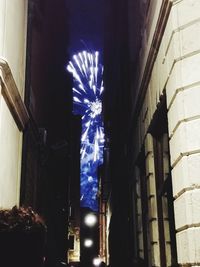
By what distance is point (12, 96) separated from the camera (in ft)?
25.7

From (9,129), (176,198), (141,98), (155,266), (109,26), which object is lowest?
(155,266)

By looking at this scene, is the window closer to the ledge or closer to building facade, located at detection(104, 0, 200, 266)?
building facade, located at detection(104, 0, 200, 266)

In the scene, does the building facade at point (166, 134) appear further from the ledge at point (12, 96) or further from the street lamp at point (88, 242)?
the street lamp at point (88, 242)

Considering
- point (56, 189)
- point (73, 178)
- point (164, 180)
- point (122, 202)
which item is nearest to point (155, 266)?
point (164, 180)

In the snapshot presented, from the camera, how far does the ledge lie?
6816 millimetres

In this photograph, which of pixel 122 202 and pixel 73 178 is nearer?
pixel 122 202

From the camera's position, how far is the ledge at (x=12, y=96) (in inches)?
268

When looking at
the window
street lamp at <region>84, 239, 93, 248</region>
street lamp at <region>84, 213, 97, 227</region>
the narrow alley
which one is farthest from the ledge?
street lamp at <region>84, 239, 93, 248</region>

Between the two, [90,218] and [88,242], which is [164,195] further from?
[88,242]

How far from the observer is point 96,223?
172 feet

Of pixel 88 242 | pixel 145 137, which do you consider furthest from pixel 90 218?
pixel 145 137

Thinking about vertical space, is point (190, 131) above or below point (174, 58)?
below

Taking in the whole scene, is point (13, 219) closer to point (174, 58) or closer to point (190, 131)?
point (190, 131)

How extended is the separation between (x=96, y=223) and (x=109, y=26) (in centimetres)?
3200
